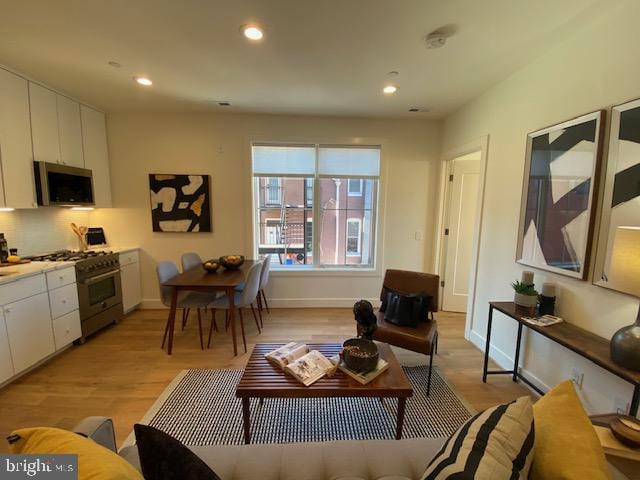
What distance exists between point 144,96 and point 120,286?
2252mm

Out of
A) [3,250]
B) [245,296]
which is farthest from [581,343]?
[3,250]

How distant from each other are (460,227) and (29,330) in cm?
465

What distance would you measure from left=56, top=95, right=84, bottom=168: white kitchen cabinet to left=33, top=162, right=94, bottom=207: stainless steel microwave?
12 centimetres

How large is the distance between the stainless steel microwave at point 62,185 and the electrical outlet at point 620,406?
4.80m

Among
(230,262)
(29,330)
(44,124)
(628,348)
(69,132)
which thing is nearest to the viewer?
(628,348)

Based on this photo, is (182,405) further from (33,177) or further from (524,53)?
(524,53)

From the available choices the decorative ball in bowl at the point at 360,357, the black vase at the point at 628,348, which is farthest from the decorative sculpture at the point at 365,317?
the black vase at the point at 628,348

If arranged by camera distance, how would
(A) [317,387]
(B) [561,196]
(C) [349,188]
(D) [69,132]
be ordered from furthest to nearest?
(C) [349,188], (D) [69,132], (B) [561,196], (A) [317,387]

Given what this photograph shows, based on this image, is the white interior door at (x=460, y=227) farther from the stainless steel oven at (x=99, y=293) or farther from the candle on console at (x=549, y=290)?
the stainless steel oven at (x=99, y=293)

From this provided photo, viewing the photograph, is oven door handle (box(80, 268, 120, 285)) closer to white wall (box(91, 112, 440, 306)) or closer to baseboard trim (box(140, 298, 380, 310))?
white wall (box(91, 112, 440, 306))

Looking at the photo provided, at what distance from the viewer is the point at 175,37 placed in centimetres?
198

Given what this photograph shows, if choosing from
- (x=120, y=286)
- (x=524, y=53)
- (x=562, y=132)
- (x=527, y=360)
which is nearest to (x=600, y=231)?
(x=562, y=132)

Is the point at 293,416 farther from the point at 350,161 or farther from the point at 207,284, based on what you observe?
the point at 350,161

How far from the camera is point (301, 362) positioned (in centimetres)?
173
